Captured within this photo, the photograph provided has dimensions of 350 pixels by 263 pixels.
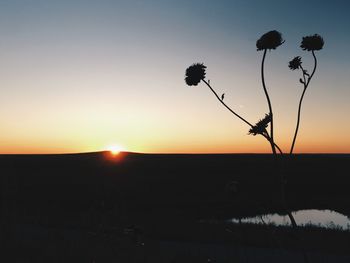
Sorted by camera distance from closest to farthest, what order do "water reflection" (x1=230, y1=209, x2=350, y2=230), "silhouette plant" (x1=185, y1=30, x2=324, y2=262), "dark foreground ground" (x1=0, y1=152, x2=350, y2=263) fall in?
"silhouette plant" (x1=185, y1=30, x2=324, y2=262) → "dark foreground ground" (x1=0, y1=152, x2=350, y2=263) → "water reflection" (x1=230, y1=209, x2=350, y2=230)

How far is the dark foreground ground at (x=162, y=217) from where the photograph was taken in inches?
415

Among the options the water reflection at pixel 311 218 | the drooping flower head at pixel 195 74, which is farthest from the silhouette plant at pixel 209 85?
the water reflection at pixel 311 218

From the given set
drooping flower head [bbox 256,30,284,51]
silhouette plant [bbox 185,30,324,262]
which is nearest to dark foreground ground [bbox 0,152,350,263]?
silhouette plant [bbox 185,30,324,262]

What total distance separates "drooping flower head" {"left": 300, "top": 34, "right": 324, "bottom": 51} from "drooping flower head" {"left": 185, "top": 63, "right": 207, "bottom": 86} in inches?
58.8

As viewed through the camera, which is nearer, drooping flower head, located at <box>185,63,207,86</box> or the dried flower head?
the dried flower head

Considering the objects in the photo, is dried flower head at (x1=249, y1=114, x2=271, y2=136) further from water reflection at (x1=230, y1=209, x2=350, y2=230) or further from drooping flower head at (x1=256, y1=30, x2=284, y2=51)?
water reflection at (x1=230, y1=209, x2=350, y2=230)

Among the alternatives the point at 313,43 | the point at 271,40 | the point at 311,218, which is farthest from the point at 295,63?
the point at 311,218

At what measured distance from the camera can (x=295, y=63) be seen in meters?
6.53

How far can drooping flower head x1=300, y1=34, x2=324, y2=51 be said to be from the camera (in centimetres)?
632

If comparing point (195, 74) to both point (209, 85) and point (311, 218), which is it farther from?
point (311, 218)

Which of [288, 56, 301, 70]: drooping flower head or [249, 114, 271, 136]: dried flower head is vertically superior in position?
[288, 56, 301, 70]: drooping flower head

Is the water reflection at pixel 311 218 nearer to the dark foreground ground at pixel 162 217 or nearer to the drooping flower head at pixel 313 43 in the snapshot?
the dark foreground ground at pixel 162 217

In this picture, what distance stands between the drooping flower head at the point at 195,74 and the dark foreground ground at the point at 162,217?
1720 millimetres

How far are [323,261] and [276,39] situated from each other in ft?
28.1
